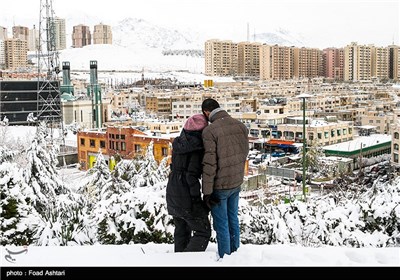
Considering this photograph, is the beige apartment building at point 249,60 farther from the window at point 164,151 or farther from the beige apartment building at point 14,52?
the window at point 164,151

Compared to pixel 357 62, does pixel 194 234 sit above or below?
below

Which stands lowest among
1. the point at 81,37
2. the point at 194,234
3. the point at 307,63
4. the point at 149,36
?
the point at 194,234

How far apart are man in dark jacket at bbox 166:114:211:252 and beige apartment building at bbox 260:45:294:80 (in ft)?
143

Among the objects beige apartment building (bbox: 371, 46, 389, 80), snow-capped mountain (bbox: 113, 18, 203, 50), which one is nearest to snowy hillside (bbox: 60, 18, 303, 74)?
snow-capped mountain (bbox: 113, 18, 203, 50)

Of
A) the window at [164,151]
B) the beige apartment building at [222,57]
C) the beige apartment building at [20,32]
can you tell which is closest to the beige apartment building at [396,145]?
the window at [164,151]

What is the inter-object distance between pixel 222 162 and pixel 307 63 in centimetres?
4741

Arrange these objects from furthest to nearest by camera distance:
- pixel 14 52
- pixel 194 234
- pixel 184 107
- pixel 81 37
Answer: pixel 81 37
pixel 14 52
pixel 184 107
pixel 194 234

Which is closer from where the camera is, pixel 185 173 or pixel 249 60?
pixel 185 173

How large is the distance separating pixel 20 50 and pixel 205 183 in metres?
51.2

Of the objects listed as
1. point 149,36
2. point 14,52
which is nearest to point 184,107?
point 14,52

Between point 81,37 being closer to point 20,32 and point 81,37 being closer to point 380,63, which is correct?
point 20,32

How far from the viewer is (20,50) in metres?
49.9

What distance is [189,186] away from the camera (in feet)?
5.48

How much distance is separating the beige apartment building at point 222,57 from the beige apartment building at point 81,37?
84.1 feet
